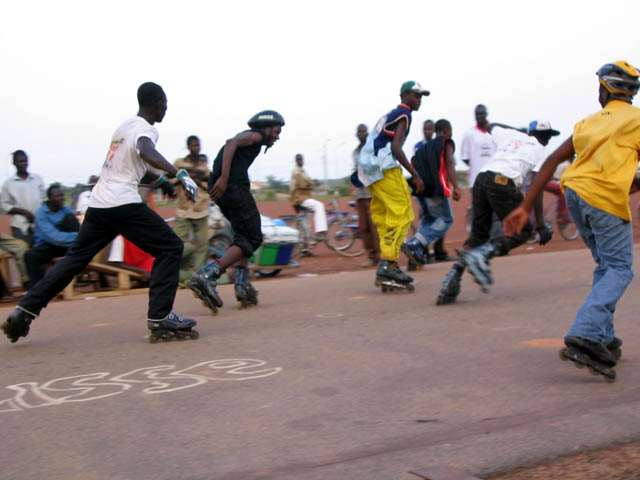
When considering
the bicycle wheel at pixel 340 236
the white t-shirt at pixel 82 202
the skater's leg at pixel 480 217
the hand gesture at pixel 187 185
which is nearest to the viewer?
the hand gesture at pixel 187 185

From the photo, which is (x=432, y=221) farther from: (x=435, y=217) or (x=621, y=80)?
(x=621, y=80)

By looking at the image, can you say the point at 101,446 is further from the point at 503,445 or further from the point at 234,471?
the point at 503,445

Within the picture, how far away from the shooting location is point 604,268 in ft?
18.1

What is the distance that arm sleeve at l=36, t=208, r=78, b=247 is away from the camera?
402 inches

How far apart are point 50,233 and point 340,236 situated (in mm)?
6412

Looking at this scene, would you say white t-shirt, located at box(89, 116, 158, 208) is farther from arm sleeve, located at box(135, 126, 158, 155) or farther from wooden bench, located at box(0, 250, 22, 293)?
wooden bench, located at box(0, 250, 22, 293)

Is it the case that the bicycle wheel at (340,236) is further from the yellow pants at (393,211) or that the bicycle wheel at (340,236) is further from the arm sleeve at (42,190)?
the yellow pants at (393,211)

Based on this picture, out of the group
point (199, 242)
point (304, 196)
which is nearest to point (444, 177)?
point (199, 242)

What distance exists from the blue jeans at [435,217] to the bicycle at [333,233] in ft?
12.3

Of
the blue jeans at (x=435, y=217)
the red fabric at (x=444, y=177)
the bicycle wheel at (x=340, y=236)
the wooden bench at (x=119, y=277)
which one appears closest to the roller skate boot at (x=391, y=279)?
the blue jeans at (x=435, y=217)

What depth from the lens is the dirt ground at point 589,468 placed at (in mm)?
3938

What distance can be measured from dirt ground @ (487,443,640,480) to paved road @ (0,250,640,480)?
87mm

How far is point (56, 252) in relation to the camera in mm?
10367

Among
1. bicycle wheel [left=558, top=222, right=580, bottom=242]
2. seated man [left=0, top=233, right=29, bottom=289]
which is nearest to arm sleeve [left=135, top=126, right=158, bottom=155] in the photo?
seated man [left=0, top=233, right=29, bottom=289]
